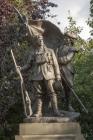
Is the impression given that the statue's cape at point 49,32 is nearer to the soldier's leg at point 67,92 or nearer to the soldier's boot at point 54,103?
the soldier's leg at point 67,92

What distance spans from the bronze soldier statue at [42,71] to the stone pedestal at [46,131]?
43 centimetres

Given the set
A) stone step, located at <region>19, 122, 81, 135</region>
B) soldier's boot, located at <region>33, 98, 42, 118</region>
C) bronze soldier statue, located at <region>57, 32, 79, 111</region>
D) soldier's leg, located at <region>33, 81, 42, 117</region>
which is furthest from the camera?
bronze soldier statue, located at <region>57, 32, 79, 111</region>

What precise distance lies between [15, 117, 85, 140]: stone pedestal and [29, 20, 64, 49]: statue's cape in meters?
2.23

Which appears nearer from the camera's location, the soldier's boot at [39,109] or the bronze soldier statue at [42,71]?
the soldier's boot at [39,109]

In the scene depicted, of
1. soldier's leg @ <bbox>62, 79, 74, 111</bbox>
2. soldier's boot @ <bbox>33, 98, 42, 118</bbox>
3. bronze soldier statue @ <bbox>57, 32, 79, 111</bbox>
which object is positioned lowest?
soldier's boot @ <bbox>33, 98, 42, 118</bbox>

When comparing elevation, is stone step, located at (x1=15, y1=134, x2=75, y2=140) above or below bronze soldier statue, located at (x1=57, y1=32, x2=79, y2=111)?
below

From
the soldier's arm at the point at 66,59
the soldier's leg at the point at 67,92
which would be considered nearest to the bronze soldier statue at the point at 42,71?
the soldier's arm at the point at 66,59

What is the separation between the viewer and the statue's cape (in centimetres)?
1539

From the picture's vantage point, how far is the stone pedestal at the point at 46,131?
14.1 m

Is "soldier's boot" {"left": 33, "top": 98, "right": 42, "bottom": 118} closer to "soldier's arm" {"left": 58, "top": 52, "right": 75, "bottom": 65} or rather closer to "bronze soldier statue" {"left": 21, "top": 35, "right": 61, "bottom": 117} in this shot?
"bronze soldier statue" {"left": 21, "top": 35, "right": 61, "bottom": 117}

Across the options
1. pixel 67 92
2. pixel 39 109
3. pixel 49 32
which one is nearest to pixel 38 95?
pixel 39 109

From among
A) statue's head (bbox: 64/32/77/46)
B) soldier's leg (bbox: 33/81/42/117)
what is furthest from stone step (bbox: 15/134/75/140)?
statue's head (bbox: 64/32/77/46)

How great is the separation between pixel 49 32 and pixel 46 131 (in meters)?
2.79

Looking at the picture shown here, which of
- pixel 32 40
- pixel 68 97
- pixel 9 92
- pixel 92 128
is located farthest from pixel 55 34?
pixel 92 128
